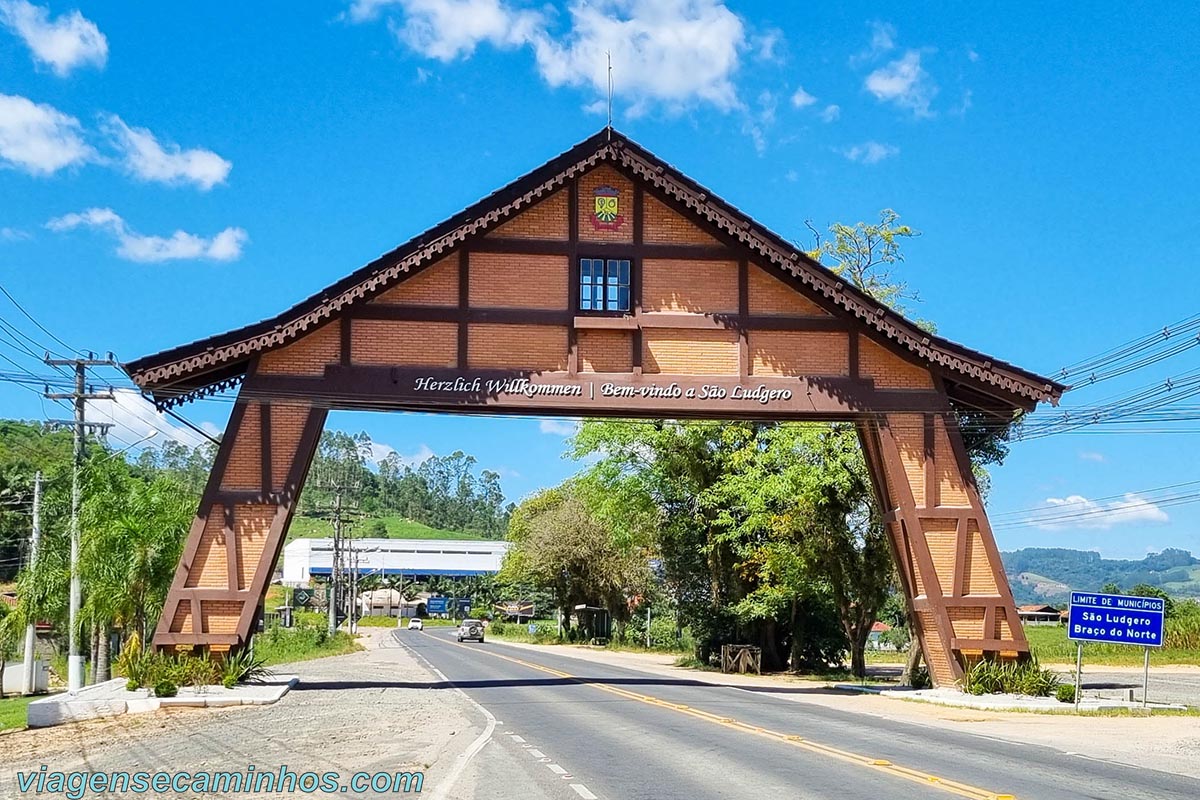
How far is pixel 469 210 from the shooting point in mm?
27922

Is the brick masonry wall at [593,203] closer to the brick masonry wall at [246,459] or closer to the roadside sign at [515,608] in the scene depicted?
the brick masonry wall at [246,459]

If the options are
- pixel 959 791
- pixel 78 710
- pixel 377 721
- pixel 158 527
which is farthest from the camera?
pixel 158 527

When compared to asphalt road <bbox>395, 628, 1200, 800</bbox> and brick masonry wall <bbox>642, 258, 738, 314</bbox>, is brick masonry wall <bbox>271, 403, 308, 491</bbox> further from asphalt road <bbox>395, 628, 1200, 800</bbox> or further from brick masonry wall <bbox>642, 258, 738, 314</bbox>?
brick masonry wall <bbox>642, 258, 738, 314</bbox>

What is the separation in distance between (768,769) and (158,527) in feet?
94.5

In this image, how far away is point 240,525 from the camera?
27172mm

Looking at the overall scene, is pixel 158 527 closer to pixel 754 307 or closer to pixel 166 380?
pixel 166 380

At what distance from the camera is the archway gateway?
27.3 m

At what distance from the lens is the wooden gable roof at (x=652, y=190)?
89.6 feet

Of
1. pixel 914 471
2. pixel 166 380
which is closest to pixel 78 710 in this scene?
Answer: pixel 166 380

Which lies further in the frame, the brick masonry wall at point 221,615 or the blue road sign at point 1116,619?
the brick masonry wall at point 221,615

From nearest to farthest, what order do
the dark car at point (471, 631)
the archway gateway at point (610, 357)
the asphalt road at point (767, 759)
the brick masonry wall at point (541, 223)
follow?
the asphalt road at point (767, 759)
the archway gateway at point (610, 357)
the brick masonry wall at point (541, 223)
the dark car at point (471, 631)

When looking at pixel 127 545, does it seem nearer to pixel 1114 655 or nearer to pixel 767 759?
pixel 767 759

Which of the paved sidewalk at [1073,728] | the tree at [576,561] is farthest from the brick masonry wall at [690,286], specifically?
the tree at [576,561]

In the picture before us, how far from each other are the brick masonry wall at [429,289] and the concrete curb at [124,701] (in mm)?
9317
